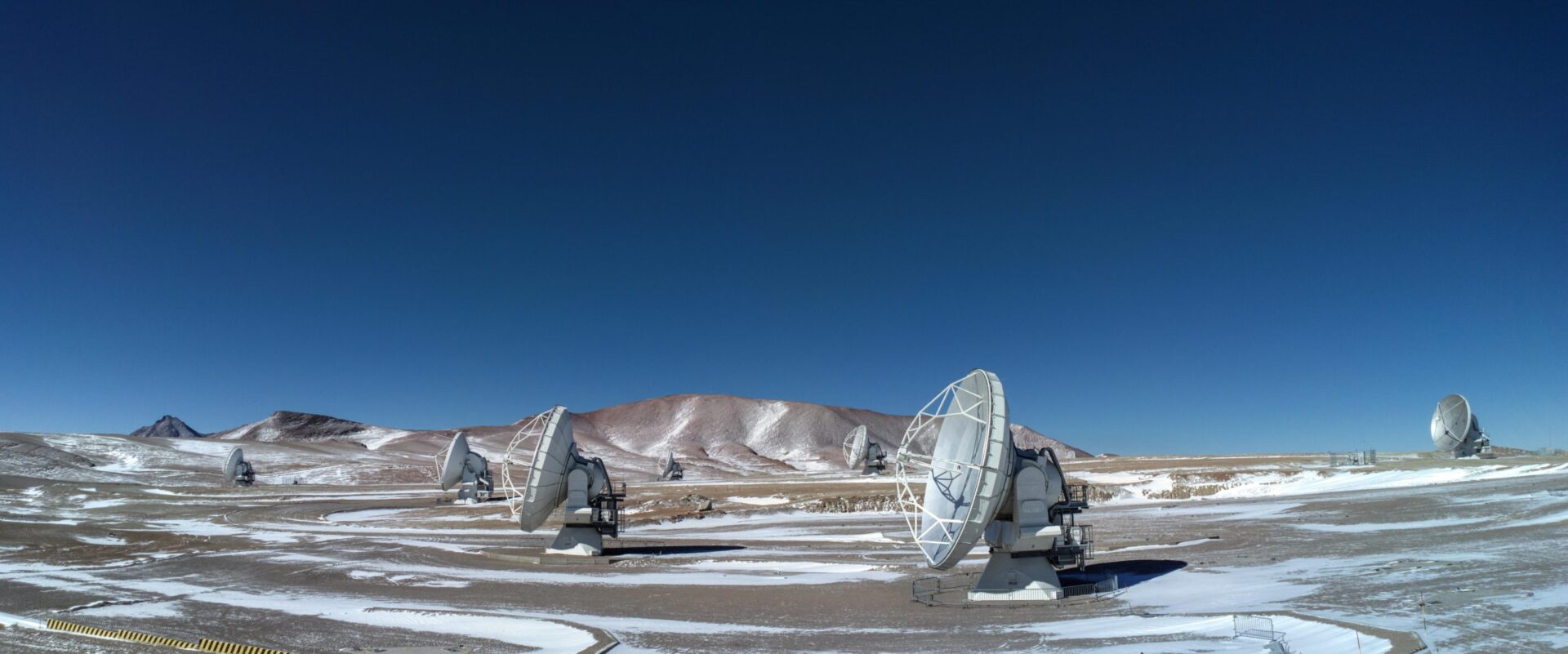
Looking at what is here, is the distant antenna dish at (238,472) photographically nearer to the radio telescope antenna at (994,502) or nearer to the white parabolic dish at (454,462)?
the white parabolic dish at (454,462)

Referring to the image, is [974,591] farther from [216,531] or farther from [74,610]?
[216,531]

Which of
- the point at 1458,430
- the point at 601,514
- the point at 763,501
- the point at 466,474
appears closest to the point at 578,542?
the point at 601,514

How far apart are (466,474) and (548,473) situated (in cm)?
4838

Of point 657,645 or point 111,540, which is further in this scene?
point 111,540

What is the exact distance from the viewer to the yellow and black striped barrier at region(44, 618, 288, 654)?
16891mm

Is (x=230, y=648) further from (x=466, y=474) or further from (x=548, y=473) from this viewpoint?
(x=466, y=474)

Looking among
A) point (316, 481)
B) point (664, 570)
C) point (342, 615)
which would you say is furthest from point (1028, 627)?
point (316, 481)

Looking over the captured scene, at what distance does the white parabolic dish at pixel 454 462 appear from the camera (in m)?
72.2

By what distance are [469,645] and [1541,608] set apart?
2017 cm

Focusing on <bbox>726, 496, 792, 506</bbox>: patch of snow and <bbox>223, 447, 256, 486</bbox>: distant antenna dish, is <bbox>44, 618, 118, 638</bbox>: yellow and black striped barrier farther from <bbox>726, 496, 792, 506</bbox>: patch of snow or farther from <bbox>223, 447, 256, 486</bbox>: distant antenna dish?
<bbox>223, 447, 256, 486</bbox>: distant antenna dish

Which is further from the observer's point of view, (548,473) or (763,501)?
(763,501)

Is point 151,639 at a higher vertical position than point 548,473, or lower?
lower

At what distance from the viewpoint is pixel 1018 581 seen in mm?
20281

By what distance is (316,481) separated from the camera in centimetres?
11606
